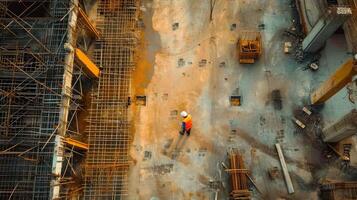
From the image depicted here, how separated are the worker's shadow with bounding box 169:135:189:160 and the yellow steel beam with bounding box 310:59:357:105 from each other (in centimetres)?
505

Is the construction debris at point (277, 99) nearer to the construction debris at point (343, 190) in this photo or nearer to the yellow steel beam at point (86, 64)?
the construction debris at point (343, 190)

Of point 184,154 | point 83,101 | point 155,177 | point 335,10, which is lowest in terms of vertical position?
point 155,177

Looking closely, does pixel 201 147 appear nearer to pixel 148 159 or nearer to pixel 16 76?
pixel 148 159

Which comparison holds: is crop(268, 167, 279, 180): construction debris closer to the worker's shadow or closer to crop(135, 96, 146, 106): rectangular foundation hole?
the worker's shadow

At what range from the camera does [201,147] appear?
39.8ft

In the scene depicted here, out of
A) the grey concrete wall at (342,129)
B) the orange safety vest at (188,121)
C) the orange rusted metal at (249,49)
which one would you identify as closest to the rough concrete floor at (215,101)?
the orange rusted metal at (249,49)

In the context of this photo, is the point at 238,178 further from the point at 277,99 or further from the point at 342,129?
the point at 342,129

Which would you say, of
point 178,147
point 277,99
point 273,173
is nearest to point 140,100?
point 178,147

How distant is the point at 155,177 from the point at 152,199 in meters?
0.77

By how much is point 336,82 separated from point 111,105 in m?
7.96

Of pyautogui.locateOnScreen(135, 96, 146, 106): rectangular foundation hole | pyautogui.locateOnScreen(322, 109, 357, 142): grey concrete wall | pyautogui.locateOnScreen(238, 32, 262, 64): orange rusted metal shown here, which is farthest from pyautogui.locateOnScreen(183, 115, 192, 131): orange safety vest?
pyautogui.locateOnScreen(322, 109, 357, 142): grey concrete wall

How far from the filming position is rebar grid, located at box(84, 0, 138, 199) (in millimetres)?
11711

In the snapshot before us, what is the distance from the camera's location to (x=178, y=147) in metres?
12.2

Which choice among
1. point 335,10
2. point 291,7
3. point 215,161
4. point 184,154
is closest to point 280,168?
point 215,161
